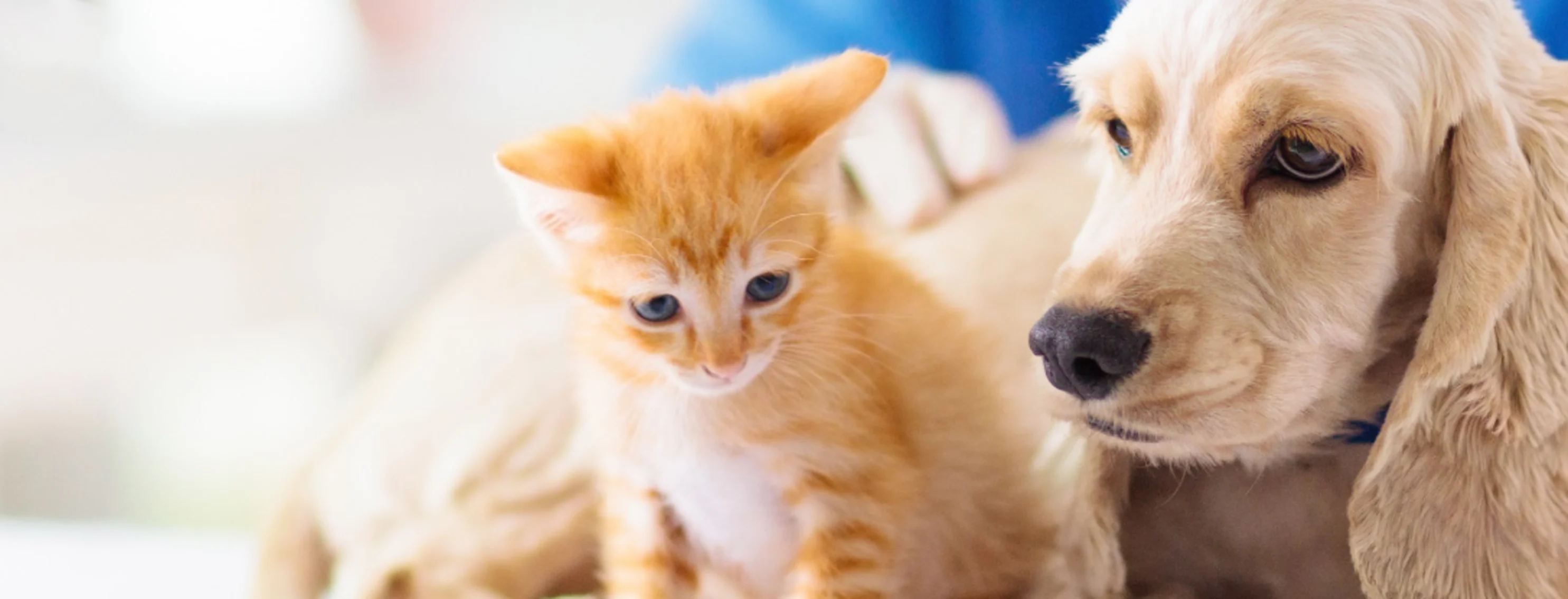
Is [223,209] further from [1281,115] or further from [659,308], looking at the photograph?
[1281,115]

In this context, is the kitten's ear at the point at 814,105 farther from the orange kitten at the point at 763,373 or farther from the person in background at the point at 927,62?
the person in background at the point at 927,62

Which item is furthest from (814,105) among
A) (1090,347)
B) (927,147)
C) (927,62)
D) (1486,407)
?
(927,62)

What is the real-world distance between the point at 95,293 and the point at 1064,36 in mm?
1487

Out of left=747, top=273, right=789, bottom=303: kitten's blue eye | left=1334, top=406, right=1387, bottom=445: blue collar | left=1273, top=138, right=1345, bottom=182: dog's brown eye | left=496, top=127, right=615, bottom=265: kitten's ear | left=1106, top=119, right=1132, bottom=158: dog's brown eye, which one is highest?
left=496, top=127, right=615, bottom=265: kitten's ear

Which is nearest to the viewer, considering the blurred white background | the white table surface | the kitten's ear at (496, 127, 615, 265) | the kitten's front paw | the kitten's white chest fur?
the kitten's ear at (496, 127, 615, 265)

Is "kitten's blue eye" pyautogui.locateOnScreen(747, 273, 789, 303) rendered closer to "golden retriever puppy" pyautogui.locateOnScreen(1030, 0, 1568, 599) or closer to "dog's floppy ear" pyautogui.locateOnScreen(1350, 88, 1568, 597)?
"golden retriever puppy" pyautogui.locateOnScreen(1030, 0, 1568, 599)

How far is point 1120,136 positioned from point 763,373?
36cm

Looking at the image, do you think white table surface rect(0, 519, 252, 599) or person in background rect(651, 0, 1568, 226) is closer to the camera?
white table surface rect(0, 519, 252, 599)

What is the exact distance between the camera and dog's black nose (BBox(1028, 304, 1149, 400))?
82 centimetres

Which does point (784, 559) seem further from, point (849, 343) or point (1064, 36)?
point (1064, 36)

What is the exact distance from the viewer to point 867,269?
115cm

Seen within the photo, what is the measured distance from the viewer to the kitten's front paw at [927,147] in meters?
1.62

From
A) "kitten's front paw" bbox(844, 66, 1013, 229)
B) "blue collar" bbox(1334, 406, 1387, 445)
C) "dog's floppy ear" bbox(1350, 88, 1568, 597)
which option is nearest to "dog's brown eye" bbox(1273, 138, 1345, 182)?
"dog's floppy ear" bbox(1350, 88, 1568, 597)

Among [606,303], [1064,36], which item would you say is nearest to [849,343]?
[606,303]
